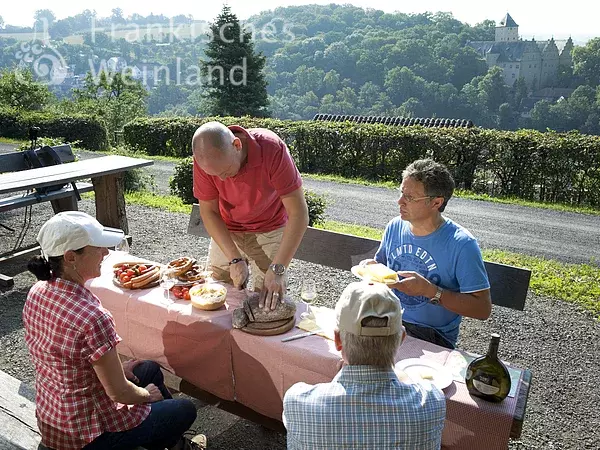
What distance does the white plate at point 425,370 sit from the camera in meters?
2.08

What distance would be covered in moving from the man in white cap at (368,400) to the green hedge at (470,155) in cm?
1179

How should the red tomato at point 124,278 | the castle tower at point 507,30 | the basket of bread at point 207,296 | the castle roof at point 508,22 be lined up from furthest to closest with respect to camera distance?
the castle roof at point 508,22, the castle tower at point 507,30, the red tomato at point 124,278, the basket of bread at point 207,296

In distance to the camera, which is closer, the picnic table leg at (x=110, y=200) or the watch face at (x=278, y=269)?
the watch face at (x=278, y=269)

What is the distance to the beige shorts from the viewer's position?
3.39m

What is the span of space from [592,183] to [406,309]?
10.9 m

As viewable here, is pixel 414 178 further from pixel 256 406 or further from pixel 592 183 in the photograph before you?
pixel 592 183

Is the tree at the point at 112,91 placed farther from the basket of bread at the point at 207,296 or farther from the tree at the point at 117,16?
the basket of bread at the point at 207,296

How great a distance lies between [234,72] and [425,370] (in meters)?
33.2

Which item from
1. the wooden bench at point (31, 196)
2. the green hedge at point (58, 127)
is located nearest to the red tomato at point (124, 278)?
the wooden bench at point (31, 196)

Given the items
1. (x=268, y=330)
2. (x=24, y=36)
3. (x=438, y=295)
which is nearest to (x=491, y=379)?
(x=438, y=295)

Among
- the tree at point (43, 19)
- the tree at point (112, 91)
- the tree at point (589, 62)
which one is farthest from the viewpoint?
the tree at point (43, 19)

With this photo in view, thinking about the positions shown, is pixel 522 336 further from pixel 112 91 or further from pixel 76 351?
pixel 112 91

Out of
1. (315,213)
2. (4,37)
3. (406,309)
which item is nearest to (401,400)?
(406,309)

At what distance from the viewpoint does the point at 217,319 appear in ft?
8.68
